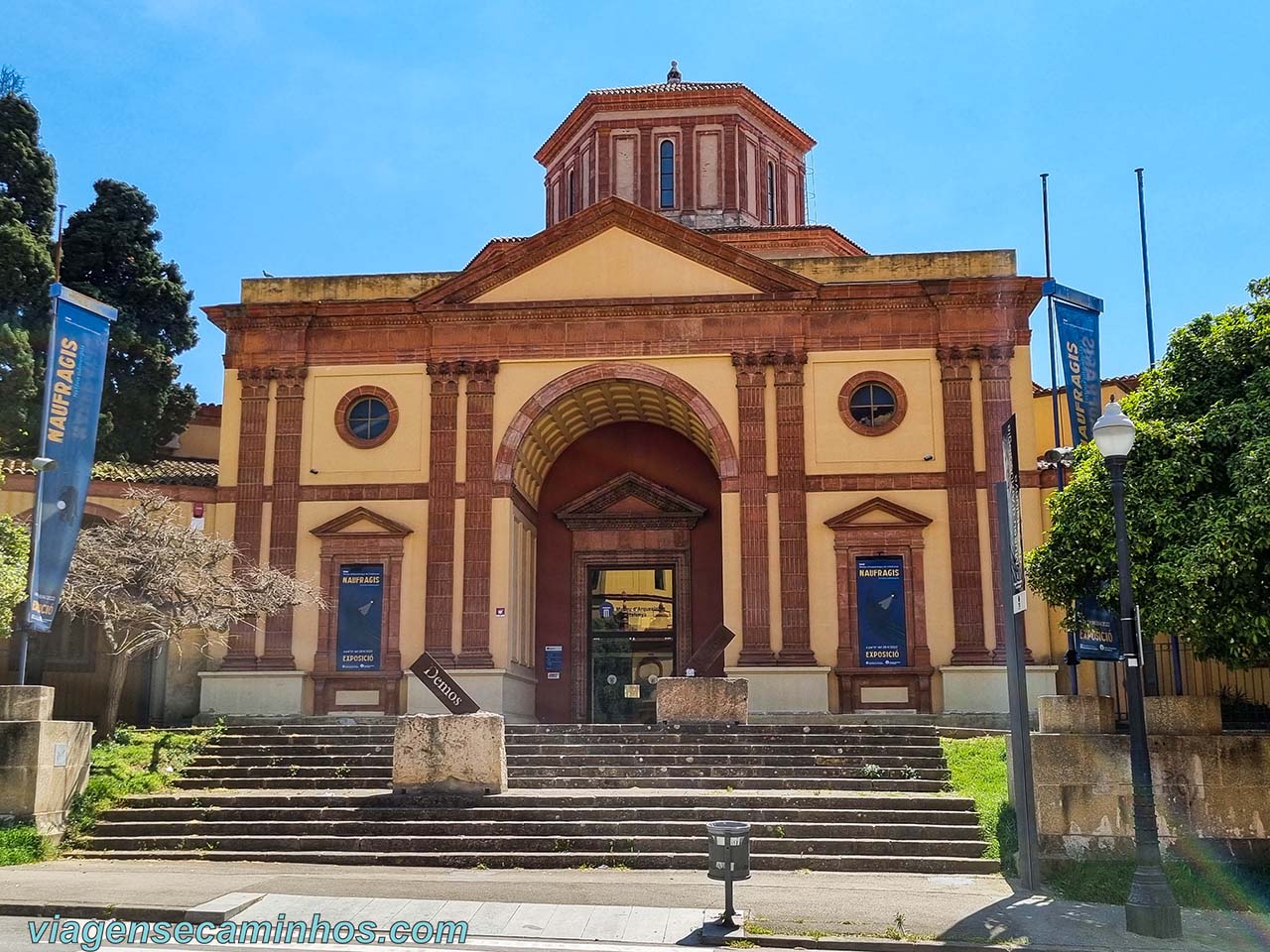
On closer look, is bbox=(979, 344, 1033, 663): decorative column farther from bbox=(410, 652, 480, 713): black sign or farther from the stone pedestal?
the stone pedestal

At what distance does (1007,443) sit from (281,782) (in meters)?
11.6

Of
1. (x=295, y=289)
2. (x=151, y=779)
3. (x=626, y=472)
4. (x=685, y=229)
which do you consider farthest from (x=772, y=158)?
(x=151, y=779)

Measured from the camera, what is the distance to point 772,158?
33.8m

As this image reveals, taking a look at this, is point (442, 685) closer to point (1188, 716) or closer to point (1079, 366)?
point (1188, 716)

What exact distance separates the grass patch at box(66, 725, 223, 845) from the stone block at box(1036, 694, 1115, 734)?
Result: 40.5 feet

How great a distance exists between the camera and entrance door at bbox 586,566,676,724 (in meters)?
28.2

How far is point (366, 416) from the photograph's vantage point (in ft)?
89.2

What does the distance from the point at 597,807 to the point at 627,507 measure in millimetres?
13008

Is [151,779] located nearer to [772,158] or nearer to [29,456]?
[29,456]

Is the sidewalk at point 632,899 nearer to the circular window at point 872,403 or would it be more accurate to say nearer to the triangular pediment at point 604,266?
the circular window at point 872,403

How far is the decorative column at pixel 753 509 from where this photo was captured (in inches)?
995

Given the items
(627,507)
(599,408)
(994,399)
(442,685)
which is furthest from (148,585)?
(994,399)

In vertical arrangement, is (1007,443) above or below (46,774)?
above

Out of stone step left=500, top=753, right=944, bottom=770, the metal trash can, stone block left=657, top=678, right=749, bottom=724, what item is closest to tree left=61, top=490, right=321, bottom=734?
stone step left=500, top=753, right=944, bottom=770
